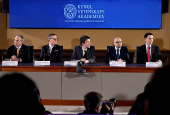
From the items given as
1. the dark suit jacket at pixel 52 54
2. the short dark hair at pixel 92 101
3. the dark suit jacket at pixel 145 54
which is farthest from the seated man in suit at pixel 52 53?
the short dark hair at pixel 92 101

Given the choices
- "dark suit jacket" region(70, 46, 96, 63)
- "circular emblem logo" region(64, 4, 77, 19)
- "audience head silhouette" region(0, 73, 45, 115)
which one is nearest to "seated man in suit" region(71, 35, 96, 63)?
"dark suit jacket" region(70, 46, 96, 63)

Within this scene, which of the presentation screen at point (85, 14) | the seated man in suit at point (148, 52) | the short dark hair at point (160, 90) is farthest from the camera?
the presentation screen at point (85, 14)

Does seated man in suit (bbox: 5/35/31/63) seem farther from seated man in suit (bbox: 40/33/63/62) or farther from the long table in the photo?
the long table

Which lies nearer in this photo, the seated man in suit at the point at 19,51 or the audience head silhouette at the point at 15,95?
the audience head silhouette at the point at 15,95

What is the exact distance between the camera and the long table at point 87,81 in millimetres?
3201

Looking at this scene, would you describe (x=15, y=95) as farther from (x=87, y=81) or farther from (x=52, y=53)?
(x=52, y=53)

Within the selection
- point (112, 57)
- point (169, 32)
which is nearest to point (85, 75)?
point (112, 57)

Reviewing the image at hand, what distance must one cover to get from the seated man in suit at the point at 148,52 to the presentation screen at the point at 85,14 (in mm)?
1004

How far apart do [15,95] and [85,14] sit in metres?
4.65

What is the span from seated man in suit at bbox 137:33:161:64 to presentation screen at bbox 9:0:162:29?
3.29 feet

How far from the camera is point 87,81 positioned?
3.21 metres

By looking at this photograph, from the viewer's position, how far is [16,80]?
59cm

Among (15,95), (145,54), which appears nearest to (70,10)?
(145,54)

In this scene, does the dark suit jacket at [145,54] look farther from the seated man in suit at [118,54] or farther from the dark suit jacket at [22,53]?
the dark suit jacket at [22,53]
